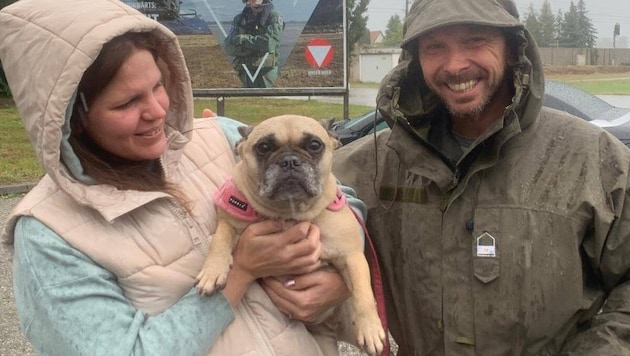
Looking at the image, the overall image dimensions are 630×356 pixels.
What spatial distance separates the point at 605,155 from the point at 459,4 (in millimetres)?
773

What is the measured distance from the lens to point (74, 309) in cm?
188

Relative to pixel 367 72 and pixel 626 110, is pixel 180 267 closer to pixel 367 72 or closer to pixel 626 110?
pixel 626 110

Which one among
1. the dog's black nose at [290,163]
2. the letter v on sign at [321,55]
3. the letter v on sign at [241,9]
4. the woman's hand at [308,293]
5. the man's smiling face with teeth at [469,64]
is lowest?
the woman's hand at [308,293]

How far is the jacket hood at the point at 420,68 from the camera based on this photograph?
2453 millimetres

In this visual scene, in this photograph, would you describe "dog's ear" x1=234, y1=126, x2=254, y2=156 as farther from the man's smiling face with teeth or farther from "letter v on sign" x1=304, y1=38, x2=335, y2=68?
"letter v on sign" x1=304, y1=38, x2=335, y2=68

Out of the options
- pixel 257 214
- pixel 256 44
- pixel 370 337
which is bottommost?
pixel 370 337

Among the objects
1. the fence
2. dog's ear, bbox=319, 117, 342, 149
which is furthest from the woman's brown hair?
the fence

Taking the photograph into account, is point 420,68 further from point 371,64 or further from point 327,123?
point 371,64

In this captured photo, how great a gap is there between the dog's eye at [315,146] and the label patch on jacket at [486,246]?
0.71 m

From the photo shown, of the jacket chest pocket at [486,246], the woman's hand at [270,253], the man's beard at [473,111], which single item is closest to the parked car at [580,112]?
the man's beard at [473,111]

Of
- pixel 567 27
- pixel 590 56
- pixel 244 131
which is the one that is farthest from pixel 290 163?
pixel 567 27

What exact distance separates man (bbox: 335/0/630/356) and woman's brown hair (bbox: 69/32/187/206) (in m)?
0.97

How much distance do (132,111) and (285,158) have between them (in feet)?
2.16

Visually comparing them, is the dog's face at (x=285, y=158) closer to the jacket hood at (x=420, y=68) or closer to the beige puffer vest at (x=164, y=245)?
the beige puffer vest at (x=164, y=245)
